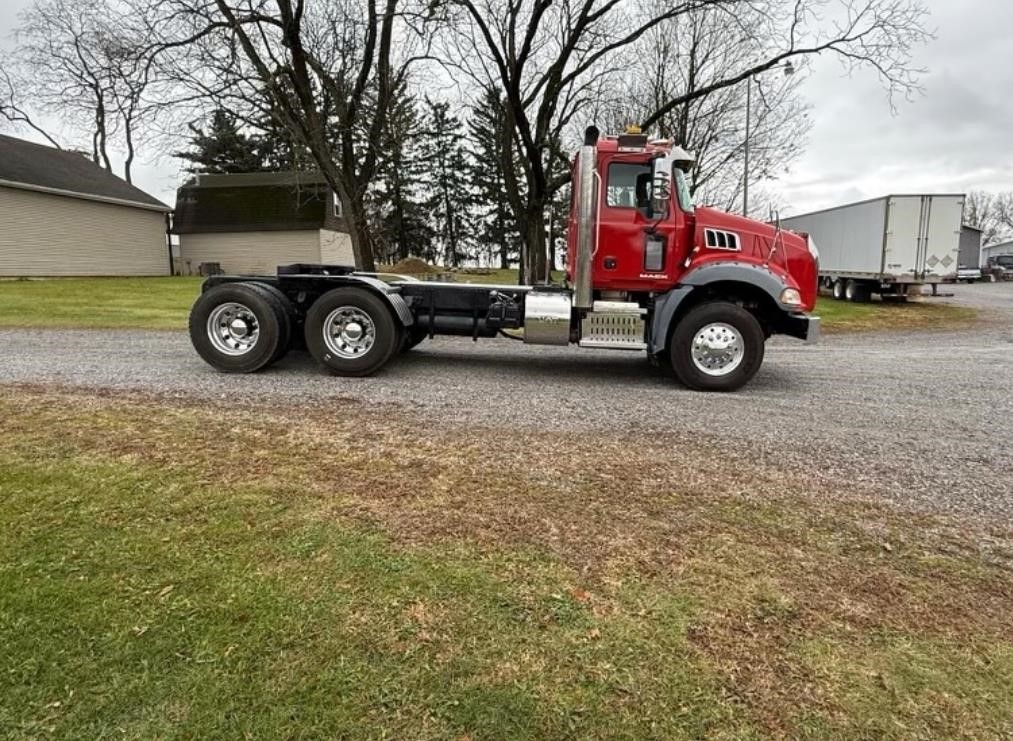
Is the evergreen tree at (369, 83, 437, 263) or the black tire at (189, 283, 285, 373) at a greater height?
the evergreen tree at (369, 83, 437, 263)

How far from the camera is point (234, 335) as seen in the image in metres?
7.41

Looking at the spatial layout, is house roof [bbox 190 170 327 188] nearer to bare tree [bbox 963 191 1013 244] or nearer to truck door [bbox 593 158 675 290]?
truck door [bbox 593 158 675 290]

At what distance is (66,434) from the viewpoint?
4.55 metres

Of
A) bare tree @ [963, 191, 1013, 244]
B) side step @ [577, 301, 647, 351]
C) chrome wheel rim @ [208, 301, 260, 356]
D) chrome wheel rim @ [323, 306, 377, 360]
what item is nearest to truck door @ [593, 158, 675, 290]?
side step @ [577, 301, 647, 351]

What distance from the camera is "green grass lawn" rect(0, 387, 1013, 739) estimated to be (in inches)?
79.4

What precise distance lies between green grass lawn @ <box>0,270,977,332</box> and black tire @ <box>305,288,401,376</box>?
Result: 67.9 inches

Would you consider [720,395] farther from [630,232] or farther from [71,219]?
[71,219]

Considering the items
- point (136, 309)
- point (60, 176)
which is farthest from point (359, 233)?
point (60, 176)

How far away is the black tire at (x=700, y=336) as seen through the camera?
691 cm

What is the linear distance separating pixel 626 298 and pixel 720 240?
1241mm

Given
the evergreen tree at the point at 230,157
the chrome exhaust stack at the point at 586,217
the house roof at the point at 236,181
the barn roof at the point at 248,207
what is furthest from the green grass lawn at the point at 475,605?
the evergreen tree at the point at 230,157

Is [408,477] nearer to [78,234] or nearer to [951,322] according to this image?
[951,322]

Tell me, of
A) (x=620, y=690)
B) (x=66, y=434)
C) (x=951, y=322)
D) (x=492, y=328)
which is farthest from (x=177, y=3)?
(x=951, y=322)

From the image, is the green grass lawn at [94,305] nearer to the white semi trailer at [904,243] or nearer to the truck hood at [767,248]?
the truck hood at [767,248]
